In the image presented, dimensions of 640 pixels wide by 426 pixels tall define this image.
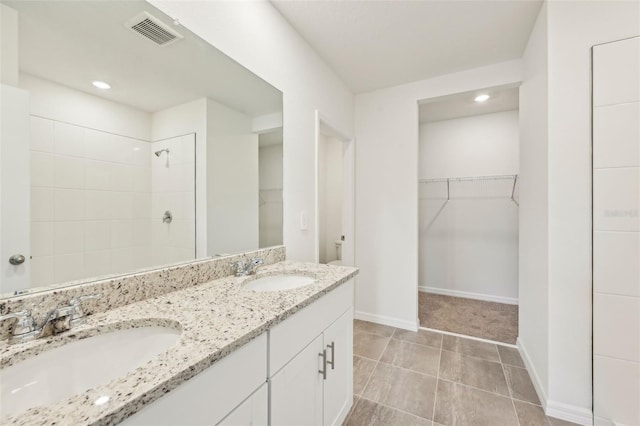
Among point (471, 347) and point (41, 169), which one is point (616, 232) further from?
point (41, 169)

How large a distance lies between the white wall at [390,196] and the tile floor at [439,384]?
1.35 ft

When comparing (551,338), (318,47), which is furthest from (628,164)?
(318,47)

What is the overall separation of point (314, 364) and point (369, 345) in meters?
1.39

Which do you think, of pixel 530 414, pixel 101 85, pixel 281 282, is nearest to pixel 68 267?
pixel 101 85

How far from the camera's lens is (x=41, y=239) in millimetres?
778

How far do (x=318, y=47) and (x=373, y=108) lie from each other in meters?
0.94

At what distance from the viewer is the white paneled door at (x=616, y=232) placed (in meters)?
1.31

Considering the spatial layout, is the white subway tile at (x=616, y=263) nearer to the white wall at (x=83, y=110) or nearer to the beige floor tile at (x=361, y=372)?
the beige floor tile at (x=361, y=372)

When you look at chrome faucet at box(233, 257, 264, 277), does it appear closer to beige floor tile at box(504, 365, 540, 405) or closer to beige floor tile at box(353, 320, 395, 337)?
beige floor tile at box(353, 320, 395, 337)

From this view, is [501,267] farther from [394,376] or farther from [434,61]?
[434,61]

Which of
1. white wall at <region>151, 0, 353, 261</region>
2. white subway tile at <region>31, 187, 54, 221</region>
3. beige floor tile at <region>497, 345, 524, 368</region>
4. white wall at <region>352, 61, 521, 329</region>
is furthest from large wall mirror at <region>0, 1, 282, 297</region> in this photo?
beige floor tile at <region>497, 345, 524, 368</region>

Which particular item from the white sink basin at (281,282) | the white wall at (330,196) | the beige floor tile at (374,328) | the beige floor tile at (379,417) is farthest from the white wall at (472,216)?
the white sink basin at (281,282)

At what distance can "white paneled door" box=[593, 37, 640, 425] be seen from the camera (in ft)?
4.31

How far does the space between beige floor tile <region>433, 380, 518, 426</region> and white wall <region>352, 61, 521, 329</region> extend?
0.89 metres
